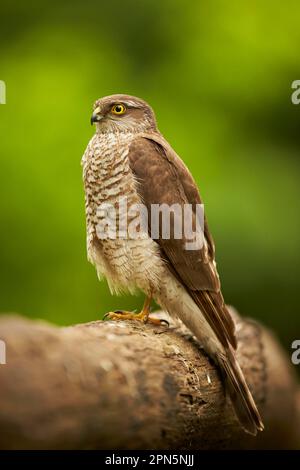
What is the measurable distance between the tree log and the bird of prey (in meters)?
0.12

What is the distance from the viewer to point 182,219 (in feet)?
12.7

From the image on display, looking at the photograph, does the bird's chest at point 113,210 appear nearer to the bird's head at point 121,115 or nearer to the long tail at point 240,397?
the bird's head at point 121,115

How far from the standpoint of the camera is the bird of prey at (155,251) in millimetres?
3707

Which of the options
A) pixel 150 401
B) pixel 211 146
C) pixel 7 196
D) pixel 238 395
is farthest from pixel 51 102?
pixel 150 401

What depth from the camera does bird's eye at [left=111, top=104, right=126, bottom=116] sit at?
13.8ft

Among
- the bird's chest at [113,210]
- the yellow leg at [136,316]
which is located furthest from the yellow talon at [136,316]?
the bird's chest at [113,210]

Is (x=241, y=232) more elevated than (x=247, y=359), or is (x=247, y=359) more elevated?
(x=241, y=232)

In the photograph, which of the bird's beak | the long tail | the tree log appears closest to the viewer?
the tree log

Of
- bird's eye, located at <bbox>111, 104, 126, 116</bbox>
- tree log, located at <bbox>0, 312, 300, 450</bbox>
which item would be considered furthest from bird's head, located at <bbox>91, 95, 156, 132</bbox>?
tree log, located at <bbox>0, 312, 300, 450</bbox>

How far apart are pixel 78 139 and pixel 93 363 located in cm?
409

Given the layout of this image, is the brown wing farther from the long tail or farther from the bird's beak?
the bird's beak

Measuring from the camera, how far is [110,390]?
8.66 ft

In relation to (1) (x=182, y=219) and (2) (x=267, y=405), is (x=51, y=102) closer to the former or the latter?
(1) (x=182, y=219)

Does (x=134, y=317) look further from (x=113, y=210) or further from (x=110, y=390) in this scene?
(x=110, y=390)
